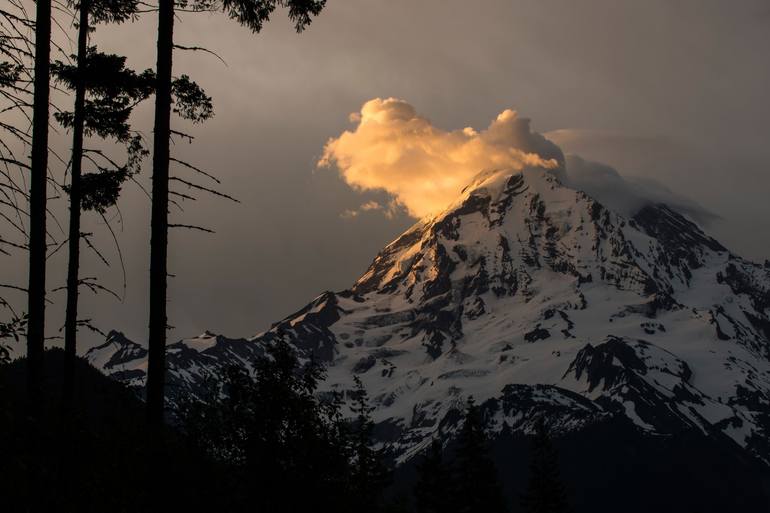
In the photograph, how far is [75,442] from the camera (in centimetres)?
1800

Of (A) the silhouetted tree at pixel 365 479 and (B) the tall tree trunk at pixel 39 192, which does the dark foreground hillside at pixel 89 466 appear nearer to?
(B) the tall tree trunk at pixel 39 192

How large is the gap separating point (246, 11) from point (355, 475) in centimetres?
1549

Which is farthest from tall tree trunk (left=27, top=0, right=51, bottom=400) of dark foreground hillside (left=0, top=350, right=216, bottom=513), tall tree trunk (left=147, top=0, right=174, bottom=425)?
tall tree trunk (left=147, top=0, right=174, bottom=425)

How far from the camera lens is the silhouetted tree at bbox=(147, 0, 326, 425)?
20.6 meters

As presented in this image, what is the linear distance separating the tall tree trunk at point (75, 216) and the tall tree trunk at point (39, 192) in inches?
181

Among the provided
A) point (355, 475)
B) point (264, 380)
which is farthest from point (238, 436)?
point (355, 475)

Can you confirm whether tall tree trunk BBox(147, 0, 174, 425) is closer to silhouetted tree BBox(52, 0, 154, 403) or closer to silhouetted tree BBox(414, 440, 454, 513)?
silhouetted tree BBox(52, 0, 154, 403)

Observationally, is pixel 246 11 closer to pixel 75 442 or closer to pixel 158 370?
pixel 158 370

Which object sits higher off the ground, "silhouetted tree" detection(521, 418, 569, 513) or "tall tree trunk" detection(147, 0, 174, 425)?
"silhouetted tree" detection(521, 418, 569, 513)

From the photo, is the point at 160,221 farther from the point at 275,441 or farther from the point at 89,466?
the point at 275,441

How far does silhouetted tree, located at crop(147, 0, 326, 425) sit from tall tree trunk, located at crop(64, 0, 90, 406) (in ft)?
17.7

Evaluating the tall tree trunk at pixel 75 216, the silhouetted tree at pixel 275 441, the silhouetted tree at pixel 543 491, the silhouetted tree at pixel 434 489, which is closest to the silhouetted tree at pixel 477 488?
the silhouetted tree at pixel 434 489

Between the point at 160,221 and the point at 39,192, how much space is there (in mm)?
2538

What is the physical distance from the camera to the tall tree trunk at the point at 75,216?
26.1m
